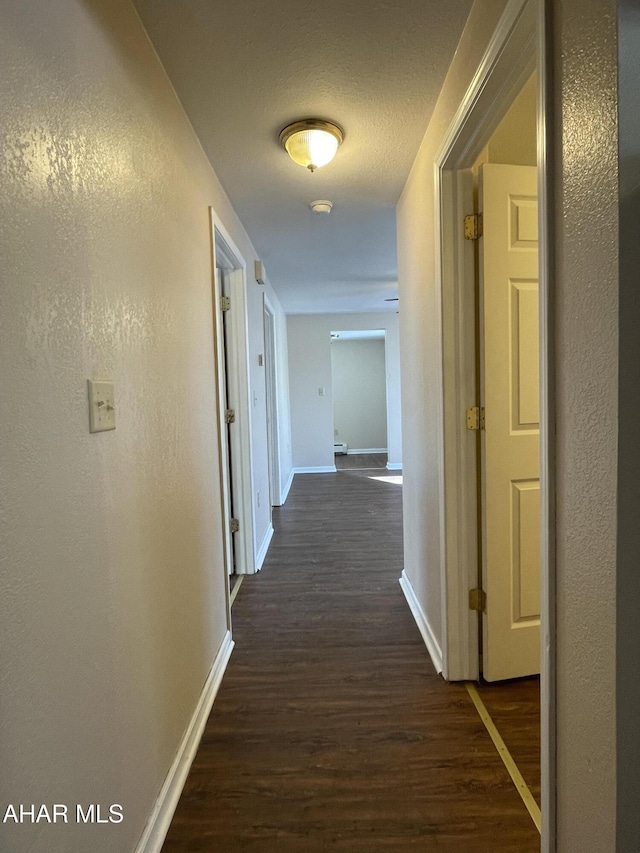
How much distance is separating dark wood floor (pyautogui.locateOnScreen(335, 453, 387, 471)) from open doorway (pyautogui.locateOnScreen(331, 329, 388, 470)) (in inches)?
6.7

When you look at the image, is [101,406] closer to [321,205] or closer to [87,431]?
[87,431]

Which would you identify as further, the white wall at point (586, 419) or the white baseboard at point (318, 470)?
the white baseboard at point (318, 470)

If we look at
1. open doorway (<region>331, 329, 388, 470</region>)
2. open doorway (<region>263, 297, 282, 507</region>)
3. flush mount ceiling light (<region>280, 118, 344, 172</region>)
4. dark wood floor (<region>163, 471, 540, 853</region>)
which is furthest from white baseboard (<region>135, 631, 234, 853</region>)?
open doorway (<region>331, 329, 388, 470</region>)

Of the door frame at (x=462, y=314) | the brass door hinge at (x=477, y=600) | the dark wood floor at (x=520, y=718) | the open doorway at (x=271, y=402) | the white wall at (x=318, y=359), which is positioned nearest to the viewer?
the door frame at (x=462, y=314)

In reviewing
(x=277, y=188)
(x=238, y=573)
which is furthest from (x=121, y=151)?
(x=238, y=573)

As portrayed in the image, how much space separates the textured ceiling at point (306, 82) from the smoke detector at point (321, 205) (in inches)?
1.4

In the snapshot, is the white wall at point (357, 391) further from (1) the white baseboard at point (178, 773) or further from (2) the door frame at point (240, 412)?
(1) the white baseboard at point (178, 773)

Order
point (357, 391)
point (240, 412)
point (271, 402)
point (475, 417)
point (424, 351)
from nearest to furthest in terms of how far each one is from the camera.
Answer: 1. point (475, 417)
2. point (424, 351)
3. point (240, 412)
4. point (271, 402)
5. point (357, 391)

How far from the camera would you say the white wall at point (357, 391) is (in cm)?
834

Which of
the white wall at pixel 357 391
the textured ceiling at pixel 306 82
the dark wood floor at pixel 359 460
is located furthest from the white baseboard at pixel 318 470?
the textured ceiling at pixel 306 82

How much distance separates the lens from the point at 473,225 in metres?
1.63

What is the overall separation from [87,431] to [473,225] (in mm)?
1509

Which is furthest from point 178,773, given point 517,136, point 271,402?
point 271,402

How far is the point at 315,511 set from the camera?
4.35m
